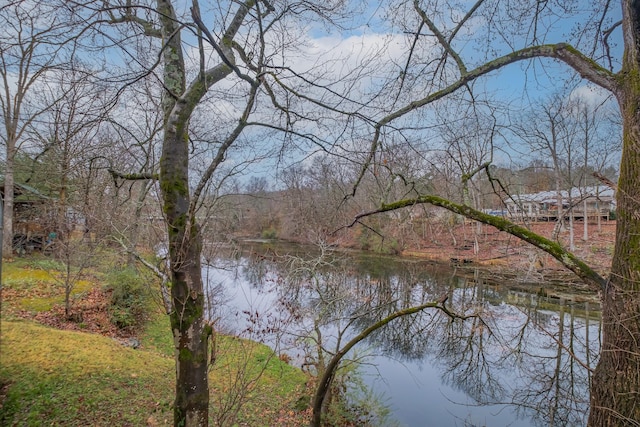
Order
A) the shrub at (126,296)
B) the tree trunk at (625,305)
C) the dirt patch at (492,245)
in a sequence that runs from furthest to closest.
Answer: the dirt patch at (492,245), the shrub at (126,296), the tree trunk at (625,305)

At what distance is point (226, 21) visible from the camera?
2.97 metres

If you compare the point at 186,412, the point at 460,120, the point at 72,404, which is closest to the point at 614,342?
the point at 460,120

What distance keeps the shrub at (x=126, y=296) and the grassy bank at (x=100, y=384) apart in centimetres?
76

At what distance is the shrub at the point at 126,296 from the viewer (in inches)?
325

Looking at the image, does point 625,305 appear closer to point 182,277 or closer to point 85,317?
point 182,277

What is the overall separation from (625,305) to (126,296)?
31.6ft

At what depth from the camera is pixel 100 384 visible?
450 cm

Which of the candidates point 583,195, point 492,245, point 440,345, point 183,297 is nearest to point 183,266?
point 183,297

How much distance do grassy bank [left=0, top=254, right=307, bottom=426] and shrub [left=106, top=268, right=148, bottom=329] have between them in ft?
2.50

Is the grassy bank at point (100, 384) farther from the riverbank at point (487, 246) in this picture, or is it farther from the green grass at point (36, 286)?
the riverbank at point (487, 246)

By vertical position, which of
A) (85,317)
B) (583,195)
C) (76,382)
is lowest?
(85,317)

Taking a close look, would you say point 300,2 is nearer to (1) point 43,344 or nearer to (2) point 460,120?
(2) point 460,120

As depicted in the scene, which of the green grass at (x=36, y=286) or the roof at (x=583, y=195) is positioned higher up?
the roof at (x=583, y=195)

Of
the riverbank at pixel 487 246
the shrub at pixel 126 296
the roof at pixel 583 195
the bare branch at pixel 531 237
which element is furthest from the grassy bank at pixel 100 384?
the riverbank at pixel 487 246
